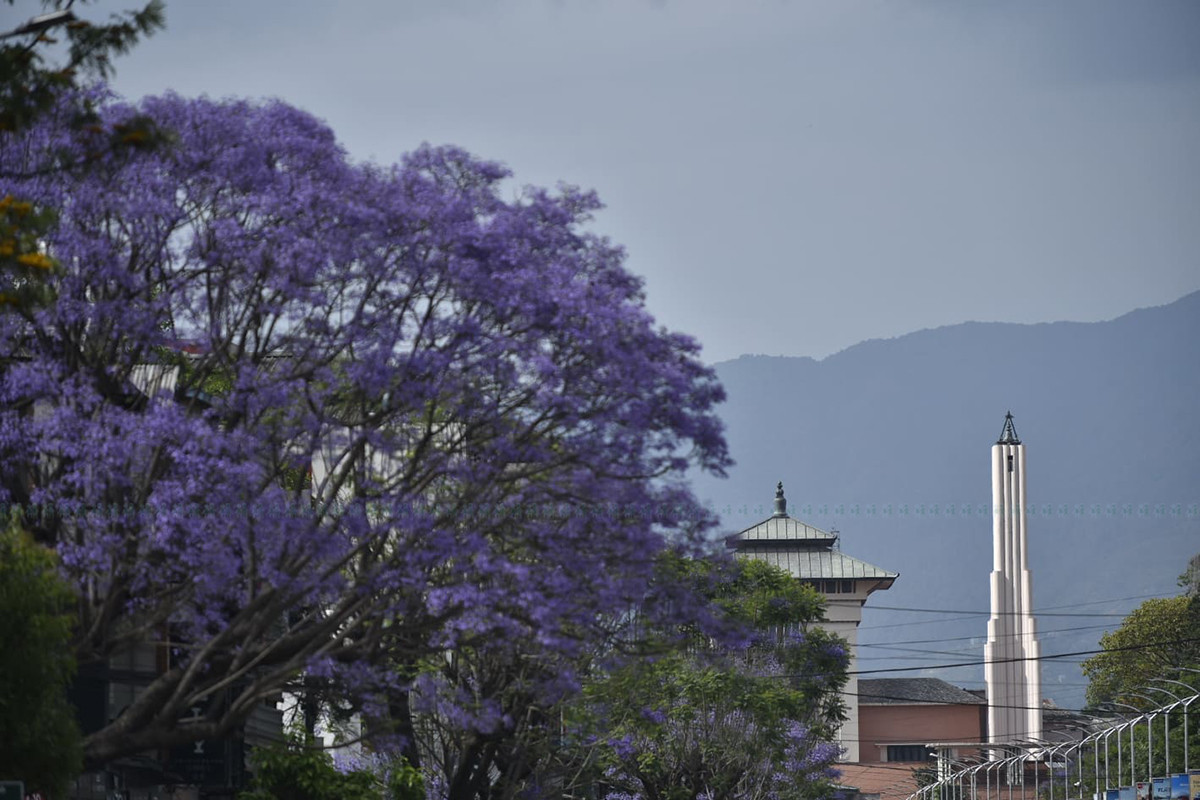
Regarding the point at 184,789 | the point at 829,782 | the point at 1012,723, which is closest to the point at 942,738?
the point at 1012,723

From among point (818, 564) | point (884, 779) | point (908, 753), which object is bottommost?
point (884, 779)

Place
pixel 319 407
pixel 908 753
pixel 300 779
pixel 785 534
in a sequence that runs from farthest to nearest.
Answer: pixel 785 534, pixel 908 753, pixel 300 779, pixel 319 407

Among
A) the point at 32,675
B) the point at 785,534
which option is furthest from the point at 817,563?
the point at 32,675

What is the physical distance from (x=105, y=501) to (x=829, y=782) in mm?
43922

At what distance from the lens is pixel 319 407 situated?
21625mm

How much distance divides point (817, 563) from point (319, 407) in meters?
112

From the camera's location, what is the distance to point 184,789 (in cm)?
3609

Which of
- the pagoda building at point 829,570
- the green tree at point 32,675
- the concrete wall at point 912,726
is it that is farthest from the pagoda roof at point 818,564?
the green tree at point 32,675

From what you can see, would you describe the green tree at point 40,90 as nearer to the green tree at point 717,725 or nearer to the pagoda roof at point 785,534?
the green tree at point 717,725

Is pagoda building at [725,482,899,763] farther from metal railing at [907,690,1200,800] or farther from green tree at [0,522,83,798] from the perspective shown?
green tree at [0,522,83,798]

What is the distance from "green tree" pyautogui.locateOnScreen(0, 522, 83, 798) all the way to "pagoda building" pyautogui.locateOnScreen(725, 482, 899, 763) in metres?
108

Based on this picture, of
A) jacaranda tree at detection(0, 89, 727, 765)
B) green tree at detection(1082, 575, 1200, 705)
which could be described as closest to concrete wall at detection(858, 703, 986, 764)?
green tree at detection(1082, 575, 1200, 705)

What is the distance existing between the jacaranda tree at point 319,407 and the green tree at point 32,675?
1431 mm

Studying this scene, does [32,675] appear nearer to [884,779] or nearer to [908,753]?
[884,779]
